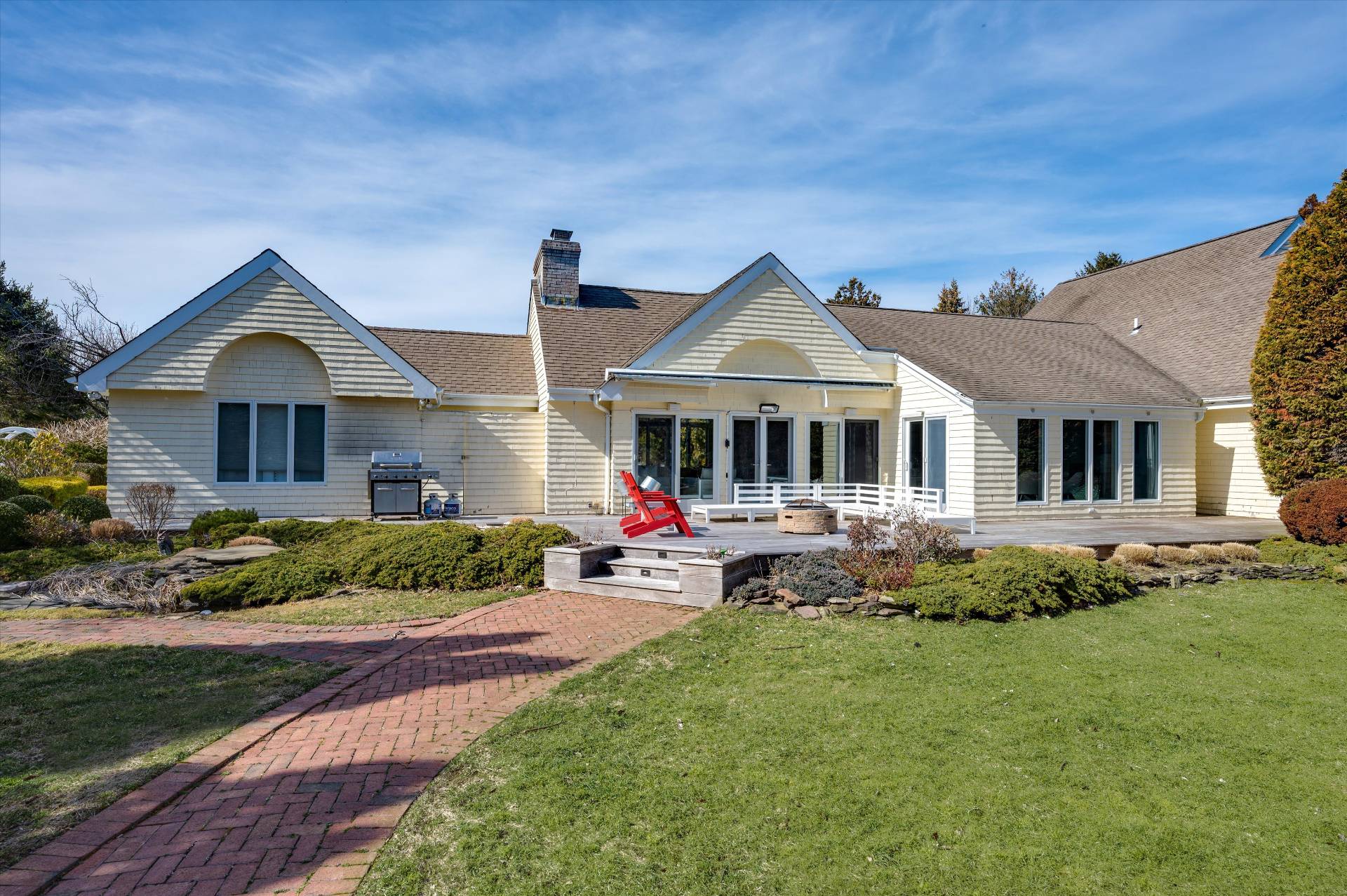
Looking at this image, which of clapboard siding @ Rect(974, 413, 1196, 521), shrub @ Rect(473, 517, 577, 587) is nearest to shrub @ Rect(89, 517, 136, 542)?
shrub @ Rect(473, 517, 577, 587)

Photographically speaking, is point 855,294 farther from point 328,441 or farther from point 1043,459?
point 328,441

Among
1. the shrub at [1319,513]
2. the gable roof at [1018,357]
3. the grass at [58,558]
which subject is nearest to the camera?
the grass at [58,558]

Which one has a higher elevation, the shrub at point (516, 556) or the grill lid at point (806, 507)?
the grill lid at point (806, 507)

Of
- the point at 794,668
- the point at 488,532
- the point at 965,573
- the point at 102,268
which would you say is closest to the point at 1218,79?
the point at 965,573

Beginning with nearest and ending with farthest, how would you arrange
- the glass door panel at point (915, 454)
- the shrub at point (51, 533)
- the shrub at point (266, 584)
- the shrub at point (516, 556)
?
the shrub at point (266, 584) < the shrub at point (516, 556) < the shrub at point (51, 533) < the glass door panel at point (915, 454)

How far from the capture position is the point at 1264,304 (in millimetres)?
19797

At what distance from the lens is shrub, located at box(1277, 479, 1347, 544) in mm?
12680

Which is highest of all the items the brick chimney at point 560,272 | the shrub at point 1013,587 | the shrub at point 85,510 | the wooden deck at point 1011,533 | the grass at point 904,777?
the brick chimney at point 560,272

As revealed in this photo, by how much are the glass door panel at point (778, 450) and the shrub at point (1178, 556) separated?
8085 mm

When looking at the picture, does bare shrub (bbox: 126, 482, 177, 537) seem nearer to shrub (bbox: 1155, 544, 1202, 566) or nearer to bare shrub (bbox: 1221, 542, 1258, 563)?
shrub (bbox: 1155, 544, 1202, 566)

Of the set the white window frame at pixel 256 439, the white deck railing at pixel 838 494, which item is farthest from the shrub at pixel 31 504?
the white deck railing at pixel 838 494

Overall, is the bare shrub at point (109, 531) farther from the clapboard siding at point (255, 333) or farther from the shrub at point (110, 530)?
the clapboard siding at point (255, 333)

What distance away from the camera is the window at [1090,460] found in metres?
17.3

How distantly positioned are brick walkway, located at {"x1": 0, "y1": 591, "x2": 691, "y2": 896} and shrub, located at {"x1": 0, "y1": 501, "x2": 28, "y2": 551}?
20.7 feet
